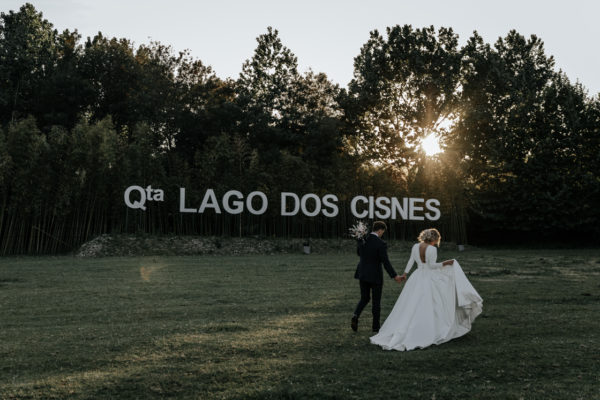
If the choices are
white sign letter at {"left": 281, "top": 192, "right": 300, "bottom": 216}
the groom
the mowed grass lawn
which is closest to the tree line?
white sign letter at {"left": 281, "top": 192, "right": 300, "bottom": 216}

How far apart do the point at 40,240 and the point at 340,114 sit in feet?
62.1

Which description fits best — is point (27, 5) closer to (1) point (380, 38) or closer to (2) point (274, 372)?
(1) point (380, 38)

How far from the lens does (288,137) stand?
1216 inches

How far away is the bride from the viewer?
6.16 metres

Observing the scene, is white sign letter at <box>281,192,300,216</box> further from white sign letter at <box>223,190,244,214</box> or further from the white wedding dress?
the white wedding dress

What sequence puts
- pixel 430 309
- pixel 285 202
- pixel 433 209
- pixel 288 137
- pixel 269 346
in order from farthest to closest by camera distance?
pixel 288 137 < pixel 433 209 < pixel 285 202 < pixel 430 309 < pixel 269 346

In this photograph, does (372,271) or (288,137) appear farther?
(288,137)

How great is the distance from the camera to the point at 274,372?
4918 millimetres

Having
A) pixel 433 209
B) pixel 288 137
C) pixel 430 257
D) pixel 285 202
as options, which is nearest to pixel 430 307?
pixel 430 257

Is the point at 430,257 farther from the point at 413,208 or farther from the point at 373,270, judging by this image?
the point at 413,208

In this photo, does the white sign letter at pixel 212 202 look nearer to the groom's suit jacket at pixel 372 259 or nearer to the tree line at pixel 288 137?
the tree line at pixel 288 137

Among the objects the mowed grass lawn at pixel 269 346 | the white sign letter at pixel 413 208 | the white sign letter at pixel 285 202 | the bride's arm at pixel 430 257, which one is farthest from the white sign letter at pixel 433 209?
the bride's arm at pixel 430 257

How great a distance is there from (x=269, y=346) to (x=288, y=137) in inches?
1004

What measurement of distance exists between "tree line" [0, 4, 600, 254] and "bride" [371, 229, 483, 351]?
56.5 feet
